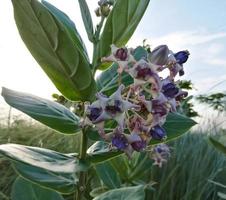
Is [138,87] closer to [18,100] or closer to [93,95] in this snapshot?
[93,95]

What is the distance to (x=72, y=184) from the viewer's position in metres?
0.88

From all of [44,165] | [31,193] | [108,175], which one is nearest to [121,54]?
[44,165]

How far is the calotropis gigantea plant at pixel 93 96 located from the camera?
74cm

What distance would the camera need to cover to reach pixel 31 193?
94cm

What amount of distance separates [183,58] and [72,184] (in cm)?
29

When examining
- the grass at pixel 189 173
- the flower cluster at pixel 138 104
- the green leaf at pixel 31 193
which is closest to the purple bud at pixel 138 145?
the flower cluster at pixel 138 104

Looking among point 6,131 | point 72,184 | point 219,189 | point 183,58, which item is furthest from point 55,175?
point 6,131

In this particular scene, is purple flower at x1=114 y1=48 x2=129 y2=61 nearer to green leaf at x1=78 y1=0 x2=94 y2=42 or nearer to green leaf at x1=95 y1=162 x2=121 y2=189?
green leaf at x1=78 y1=0 x2=94 y2=42

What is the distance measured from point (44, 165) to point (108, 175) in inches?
21.3

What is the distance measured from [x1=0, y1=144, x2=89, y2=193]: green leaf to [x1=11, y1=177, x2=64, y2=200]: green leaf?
0.07 meters

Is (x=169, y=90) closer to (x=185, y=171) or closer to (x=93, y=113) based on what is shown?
(x=93, y=113)

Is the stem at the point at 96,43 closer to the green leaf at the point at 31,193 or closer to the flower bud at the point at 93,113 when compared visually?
the flower bud at the point at 93,113

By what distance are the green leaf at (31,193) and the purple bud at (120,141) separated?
243 millimetres

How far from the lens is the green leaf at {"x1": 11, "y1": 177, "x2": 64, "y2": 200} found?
0.94m
